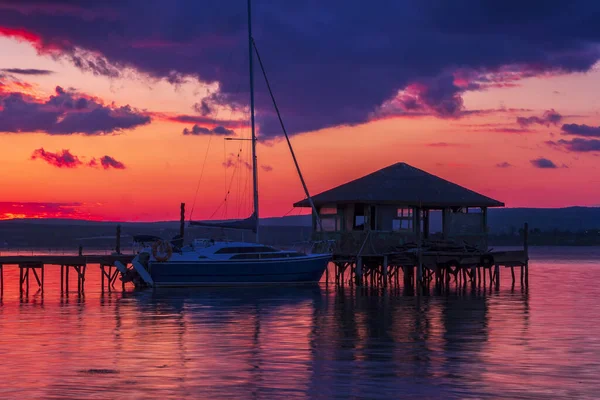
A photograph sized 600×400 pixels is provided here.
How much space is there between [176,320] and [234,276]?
62.3ft

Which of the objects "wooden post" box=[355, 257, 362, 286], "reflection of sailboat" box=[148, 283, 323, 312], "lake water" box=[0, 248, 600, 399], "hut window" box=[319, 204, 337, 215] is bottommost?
"lake water" box=[0, 248, 600, 399]

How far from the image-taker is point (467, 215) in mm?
58062

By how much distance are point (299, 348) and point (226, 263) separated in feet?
91.2

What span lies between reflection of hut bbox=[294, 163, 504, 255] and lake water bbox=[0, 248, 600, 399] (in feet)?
28.7

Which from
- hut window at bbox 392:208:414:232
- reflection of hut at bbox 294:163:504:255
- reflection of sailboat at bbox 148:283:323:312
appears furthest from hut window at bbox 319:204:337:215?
reflection of sailboat at bbox 148:283:323:312

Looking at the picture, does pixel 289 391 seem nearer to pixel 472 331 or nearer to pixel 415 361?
pixel 415 361

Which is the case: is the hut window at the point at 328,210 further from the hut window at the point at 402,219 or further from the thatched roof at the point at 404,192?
the hut window at the point at 402,219

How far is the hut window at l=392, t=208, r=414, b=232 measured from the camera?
57406 millimetres

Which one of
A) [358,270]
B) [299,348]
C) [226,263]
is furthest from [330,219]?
[299,348]

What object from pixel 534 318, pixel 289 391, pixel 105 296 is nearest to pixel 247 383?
pixel 289 391

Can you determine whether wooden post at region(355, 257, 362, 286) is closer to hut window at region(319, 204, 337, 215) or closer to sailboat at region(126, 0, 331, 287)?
sailboat at region(126, 0, 331, 287)

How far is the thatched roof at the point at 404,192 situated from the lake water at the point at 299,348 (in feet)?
29.6

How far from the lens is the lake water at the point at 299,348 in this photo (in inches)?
851

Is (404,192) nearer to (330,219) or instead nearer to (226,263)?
(330,219)
